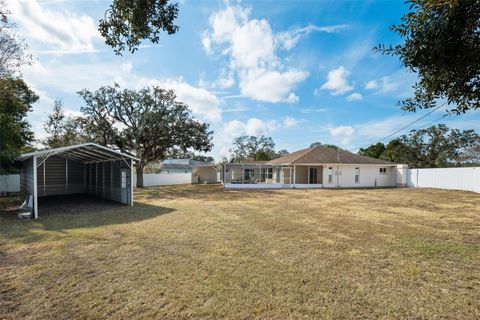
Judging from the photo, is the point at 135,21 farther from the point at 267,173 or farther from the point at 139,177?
the point at 267,173

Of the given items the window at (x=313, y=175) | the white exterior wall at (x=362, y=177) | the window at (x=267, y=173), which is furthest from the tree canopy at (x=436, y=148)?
the window at (x=267, y=173)

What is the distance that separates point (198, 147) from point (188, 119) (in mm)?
2692

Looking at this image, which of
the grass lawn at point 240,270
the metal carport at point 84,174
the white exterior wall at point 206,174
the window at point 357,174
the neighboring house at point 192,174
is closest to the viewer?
the grass lawn at point 240,270

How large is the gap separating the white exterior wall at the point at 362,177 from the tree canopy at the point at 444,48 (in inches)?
769

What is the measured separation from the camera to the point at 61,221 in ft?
26.1

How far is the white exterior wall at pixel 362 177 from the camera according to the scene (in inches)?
890

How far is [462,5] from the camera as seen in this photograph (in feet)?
9.53

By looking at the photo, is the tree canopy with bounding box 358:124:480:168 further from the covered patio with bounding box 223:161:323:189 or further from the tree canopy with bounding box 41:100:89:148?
the tree canopy with bounding box 41:100:89:148

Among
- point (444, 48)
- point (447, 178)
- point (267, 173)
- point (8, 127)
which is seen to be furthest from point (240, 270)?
point (447, 178)

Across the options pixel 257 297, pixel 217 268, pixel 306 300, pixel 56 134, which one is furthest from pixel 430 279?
pixel 56 134

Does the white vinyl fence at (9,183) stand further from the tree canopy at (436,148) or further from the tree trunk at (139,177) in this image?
the tree canopy at (436,148)

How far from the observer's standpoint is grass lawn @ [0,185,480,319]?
9.66 ft

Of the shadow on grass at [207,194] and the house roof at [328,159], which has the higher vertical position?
the house roof at [328,159]

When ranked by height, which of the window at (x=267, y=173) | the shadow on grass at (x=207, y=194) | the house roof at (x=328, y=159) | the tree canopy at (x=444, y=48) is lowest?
the shadow on grass at (x=207, y=194)
